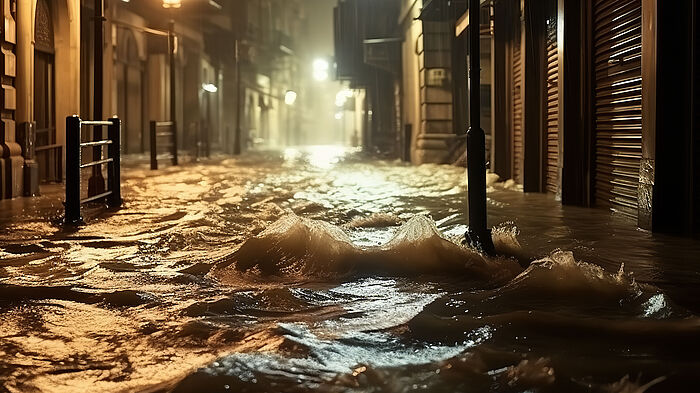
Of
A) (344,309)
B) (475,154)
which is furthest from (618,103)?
(344,309)

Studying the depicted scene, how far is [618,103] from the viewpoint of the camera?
9.06 metres

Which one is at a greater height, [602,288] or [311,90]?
[311,90]

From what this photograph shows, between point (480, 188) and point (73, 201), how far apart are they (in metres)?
4.49

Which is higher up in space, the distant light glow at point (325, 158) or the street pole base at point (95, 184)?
the distant light glow at point (325, 158)

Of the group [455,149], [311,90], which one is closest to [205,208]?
→ [455,149]

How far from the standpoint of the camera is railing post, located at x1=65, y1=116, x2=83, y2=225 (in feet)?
27.1

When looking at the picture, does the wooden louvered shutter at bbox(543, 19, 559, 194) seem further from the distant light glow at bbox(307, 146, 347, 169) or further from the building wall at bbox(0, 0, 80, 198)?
the distant light glow at bbox(307, 146, 347, 169)

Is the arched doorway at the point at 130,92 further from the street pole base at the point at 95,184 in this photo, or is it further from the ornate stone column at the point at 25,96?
the street pole base at the point at 95,184

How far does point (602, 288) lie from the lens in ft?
14.9

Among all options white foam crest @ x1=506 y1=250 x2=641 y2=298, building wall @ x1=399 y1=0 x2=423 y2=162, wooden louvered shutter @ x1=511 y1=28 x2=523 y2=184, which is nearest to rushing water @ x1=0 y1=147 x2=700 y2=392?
white foam crest @ x1=506 y1=250 x2=641 y2=298

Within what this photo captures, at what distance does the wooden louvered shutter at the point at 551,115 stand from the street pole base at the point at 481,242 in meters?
6.16

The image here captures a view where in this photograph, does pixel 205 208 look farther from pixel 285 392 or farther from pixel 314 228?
pixel 285 392

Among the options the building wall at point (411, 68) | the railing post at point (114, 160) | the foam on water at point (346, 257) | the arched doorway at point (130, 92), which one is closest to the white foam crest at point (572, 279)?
the foam on water at point (346, 257)

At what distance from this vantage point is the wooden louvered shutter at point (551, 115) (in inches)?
471
